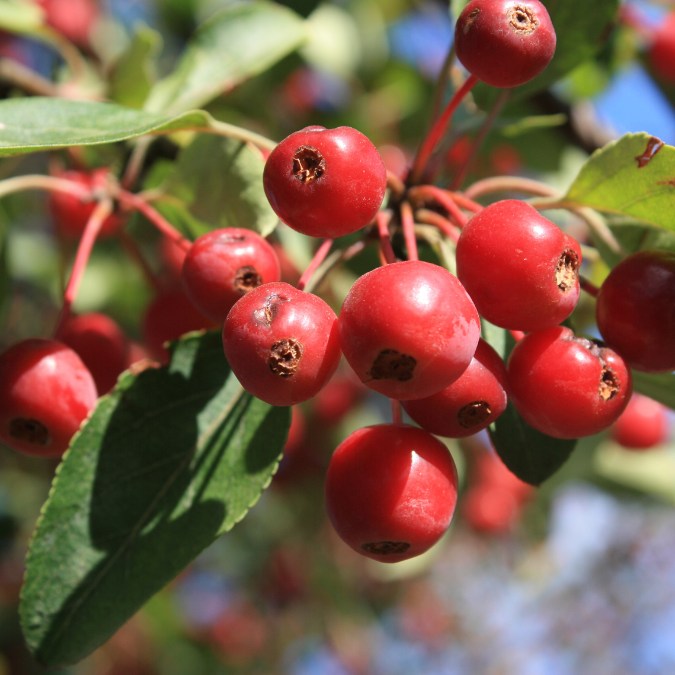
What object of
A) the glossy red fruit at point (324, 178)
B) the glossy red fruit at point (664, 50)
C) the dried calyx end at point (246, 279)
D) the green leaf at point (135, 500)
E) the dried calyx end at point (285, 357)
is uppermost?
the glossy red fruit at point (324, 178)

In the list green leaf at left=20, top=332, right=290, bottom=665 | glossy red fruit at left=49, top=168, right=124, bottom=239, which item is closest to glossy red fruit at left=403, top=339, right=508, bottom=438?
green leaf at left=20, top=332, right=290, bottom=665

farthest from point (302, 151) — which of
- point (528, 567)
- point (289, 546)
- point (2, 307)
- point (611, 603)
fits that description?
point (611, 603)

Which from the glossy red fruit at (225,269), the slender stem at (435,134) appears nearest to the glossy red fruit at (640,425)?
the slender stem at (435,134)

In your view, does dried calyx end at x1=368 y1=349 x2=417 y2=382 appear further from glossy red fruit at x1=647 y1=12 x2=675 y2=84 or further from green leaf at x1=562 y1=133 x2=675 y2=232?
glossy red fruit at x1=647 y1=12 x2=675 y2=84

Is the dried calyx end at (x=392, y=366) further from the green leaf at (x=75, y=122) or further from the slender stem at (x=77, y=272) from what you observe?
the slender stem at (x=77, y=272)

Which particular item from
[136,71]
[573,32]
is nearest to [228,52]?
[136,71]

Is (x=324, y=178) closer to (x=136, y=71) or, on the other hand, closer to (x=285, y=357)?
(x=285, y=357)
